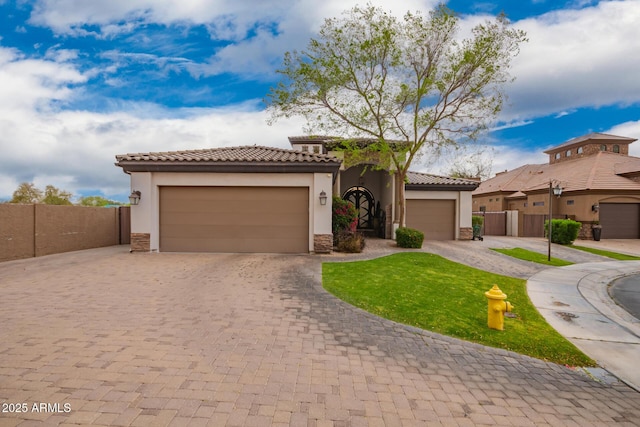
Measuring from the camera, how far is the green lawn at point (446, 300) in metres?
4.42

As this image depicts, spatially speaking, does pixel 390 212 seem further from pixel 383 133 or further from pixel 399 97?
pixel 399 97

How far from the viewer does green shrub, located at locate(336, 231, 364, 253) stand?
11648mm

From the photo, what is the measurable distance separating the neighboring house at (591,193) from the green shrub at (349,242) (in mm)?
12707

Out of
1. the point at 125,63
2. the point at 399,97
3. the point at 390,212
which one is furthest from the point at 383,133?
the point at 125,63

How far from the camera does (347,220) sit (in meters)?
12.3

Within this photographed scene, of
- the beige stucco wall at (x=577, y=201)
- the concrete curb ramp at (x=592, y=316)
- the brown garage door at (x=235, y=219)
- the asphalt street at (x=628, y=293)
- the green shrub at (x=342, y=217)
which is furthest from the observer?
the beige stucco wall at (x=577, y=201)

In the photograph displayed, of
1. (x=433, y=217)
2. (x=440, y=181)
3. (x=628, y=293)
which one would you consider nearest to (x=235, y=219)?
(x=433, y=217)

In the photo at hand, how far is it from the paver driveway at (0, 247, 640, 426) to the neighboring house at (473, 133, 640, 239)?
1719 cm

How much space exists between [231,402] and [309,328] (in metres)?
1.97

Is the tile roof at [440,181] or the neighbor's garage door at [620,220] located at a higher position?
the tile roof at [440,181]

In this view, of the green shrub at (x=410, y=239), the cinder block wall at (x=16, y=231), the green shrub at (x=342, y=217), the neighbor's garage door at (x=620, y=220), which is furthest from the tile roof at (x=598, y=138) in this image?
the cinder block wall at (x=16, y=231)

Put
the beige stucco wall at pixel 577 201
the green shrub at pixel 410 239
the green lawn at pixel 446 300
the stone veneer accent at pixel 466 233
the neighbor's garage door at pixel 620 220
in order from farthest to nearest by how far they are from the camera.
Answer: the neighbor's garage door at pixel 620 220
the beige stucco wall at pixel 577 201
the stone veneer accent at pixel 466 233
the green shrub at pixel 410 239
the green lawn at pixel 446 300

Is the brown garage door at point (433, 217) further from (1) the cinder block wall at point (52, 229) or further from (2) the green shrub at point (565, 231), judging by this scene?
(1) the cinder block wall at point (52, 229)

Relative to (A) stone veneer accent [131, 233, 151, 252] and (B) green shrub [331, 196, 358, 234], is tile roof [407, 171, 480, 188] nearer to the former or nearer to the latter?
(B) green shrub [331, 196, 358, 234]
